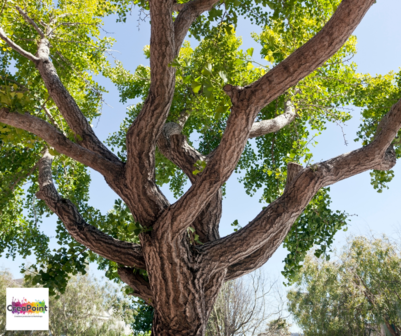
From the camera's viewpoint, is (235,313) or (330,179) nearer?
(330,179)

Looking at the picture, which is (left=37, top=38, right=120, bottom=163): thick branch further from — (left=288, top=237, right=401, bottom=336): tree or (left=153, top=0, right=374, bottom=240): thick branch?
(left=288, top=237, right=401, bottom=336): tree

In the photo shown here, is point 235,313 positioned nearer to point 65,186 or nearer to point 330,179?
point 65,186

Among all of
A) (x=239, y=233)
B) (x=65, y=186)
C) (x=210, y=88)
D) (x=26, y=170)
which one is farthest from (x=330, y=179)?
(x=26, y=170)

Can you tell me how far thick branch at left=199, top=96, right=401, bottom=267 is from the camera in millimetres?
3043

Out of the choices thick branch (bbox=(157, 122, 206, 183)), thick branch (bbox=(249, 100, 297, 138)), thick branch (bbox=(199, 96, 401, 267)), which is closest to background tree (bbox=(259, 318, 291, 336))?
A: thick branch (bbox=(249, 100, 297, 138))

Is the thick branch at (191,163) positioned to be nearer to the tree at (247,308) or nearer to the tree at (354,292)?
the tree at (247,308)

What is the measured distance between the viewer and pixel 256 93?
2324mm

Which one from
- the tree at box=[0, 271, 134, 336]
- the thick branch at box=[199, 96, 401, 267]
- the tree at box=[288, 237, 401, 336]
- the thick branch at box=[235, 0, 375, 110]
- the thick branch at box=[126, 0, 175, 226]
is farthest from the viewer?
the tree at box=[0, 271, 134, 336]

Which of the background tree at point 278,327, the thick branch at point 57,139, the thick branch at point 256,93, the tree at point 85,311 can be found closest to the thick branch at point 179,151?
the thick branch at point 57,139

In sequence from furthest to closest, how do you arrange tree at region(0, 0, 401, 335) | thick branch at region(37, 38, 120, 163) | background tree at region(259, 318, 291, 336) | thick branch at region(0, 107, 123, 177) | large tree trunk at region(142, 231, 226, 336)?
1. background tree at region(259, 318, 291, 336)
2. thick branch at region(37, 38, 120, 163)
3. thick branch at region(0, 107, 123, 177)
4. large tree trunk at region(142, 231, 226, 336)
5. tree at region(0, 0, 401, 335)

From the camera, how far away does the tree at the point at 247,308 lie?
33.5 feet

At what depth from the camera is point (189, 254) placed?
302cm

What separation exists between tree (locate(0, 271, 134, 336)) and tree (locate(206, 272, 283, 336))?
31.2 feet

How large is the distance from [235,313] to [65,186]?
7.41m
